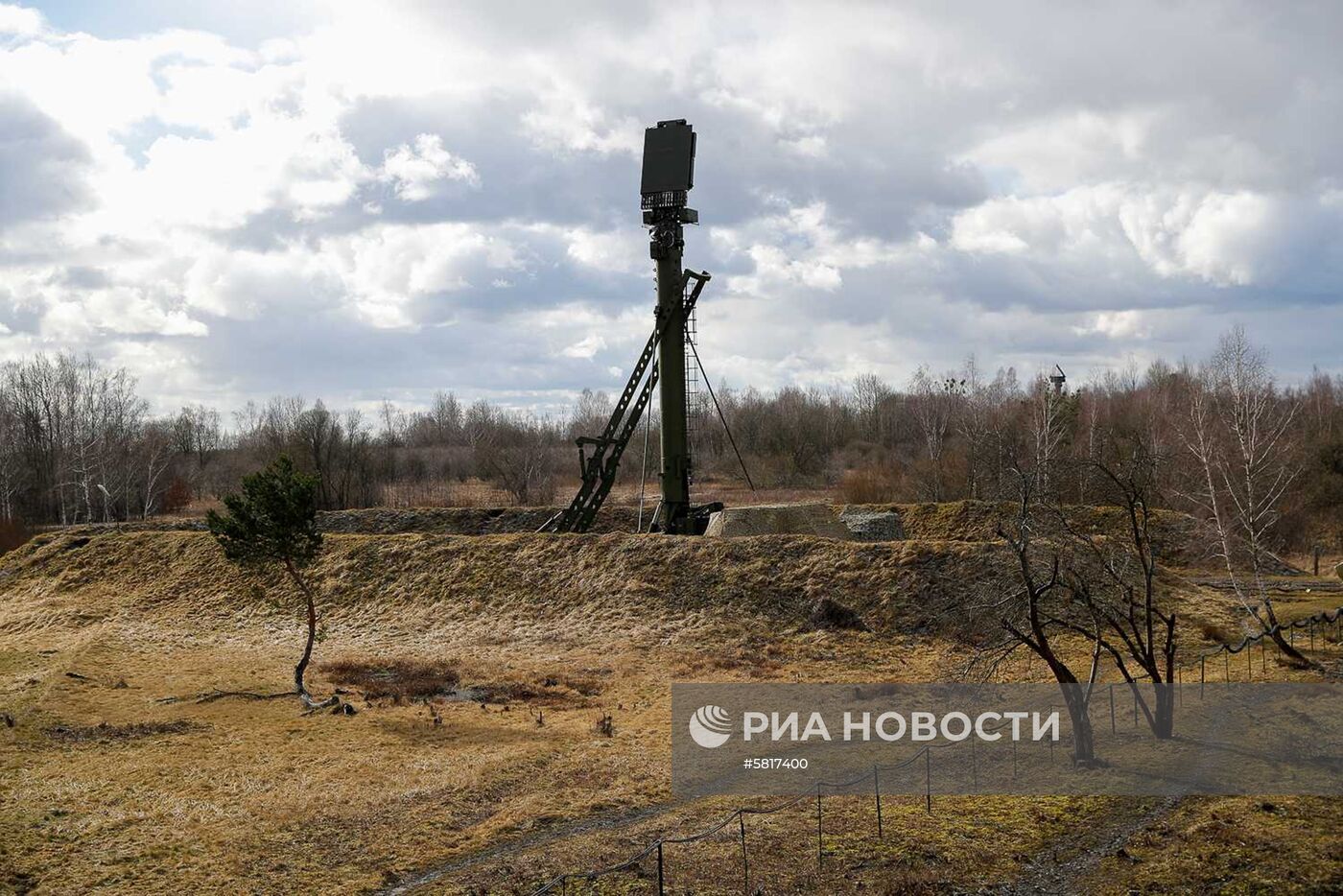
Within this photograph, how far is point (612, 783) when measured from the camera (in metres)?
15.0

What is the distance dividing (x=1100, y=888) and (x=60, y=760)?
1608 centimetres

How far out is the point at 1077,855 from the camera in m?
12.0

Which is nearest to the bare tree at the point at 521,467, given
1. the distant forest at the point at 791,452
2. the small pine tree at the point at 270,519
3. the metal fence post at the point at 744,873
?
the distant forest at the point at 791,452

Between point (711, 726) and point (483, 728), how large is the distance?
168 inches

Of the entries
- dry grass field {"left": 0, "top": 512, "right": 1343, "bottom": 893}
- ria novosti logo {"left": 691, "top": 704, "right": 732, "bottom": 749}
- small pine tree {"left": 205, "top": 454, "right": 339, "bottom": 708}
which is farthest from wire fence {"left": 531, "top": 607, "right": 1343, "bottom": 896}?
small pine tree {"left": 205, "top": 454, "right": 339, "bottom": 708}

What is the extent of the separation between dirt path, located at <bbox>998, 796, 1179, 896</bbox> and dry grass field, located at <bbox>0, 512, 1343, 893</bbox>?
5cm

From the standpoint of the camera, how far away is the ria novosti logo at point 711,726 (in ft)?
57.2

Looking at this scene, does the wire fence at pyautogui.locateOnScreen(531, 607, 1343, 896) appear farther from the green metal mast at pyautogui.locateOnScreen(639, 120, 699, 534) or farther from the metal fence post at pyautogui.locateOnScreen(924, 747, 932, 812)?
the green metal mast at pyautogui.locateOnScreen(639, 120, 699, 534)

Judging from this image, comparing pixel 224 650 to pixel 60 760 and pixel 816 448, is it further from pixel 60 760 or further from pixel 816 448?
pixel 816 448

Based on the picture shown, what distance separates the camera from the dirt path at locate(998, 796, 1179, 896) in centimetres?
1107

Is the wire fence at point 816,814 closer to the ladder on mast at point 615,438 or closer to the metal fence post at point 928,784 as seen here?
the metal fence post at point 928,784

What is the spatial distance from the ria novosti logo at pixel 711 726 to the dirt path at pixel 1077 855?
21.1 feet

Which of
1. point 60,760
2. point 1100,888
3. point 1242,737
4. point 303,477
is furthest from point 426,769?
point 1242,737

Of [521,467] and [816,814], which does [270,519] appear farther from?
[521,467]
